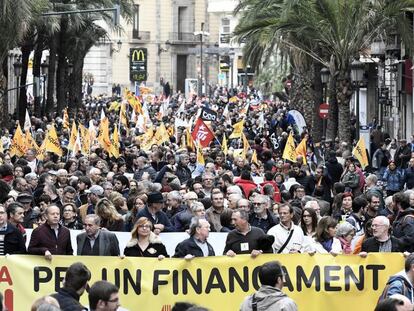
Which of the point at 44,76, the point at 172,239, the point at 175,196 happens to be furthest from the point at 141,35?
the point at 172,239

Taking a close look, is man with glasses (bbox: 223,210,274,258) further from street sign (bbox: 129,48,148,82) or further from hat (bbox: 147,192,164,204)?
street sign (bbox: 129,48,148,82)

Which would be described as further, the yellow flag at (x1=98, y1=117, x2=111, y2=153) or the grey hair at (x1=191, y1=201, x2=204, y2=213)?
the yellow flag at (x1=98, y1=117, x2=111, y2=153)

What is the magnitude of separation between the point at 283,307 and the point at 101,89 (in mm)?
94053

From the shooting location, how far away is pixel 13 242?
1430cm

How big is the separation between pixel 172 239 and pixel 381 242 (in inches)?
105

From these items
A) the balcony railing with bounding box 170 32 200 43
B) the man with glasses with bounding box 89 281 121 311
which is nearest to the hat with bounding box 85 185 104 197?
→ the man with glasses with bounding box 89 281 121 311

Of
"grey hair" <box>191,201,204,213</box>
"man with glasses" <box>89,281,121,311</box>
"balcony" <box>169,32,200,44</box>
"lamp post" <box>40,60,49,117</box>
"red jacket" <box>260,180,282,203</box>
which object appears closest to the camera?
"man with glasses" <box>89,281,121,311</box>

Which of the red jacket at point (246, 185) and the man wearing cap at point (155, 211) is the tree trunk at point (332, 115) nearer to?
the red jacket at point (246, 185)

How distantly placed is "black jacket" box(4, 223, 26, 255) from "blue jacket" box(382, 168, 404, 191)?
39.4ft

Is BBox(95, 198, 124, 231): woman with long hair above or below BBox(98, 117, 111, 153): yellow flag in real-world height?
below

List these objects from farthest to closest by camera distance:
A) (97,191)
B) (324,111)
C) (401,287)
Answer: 1. (324,111)
2. (97,191)
3. (401,287)

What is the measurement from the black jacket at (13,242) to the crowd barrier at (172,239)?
0.68 m

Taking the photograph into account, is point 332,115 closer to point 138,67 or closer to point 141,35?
point 138,67

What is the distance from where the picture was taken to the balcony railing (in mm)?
114250
